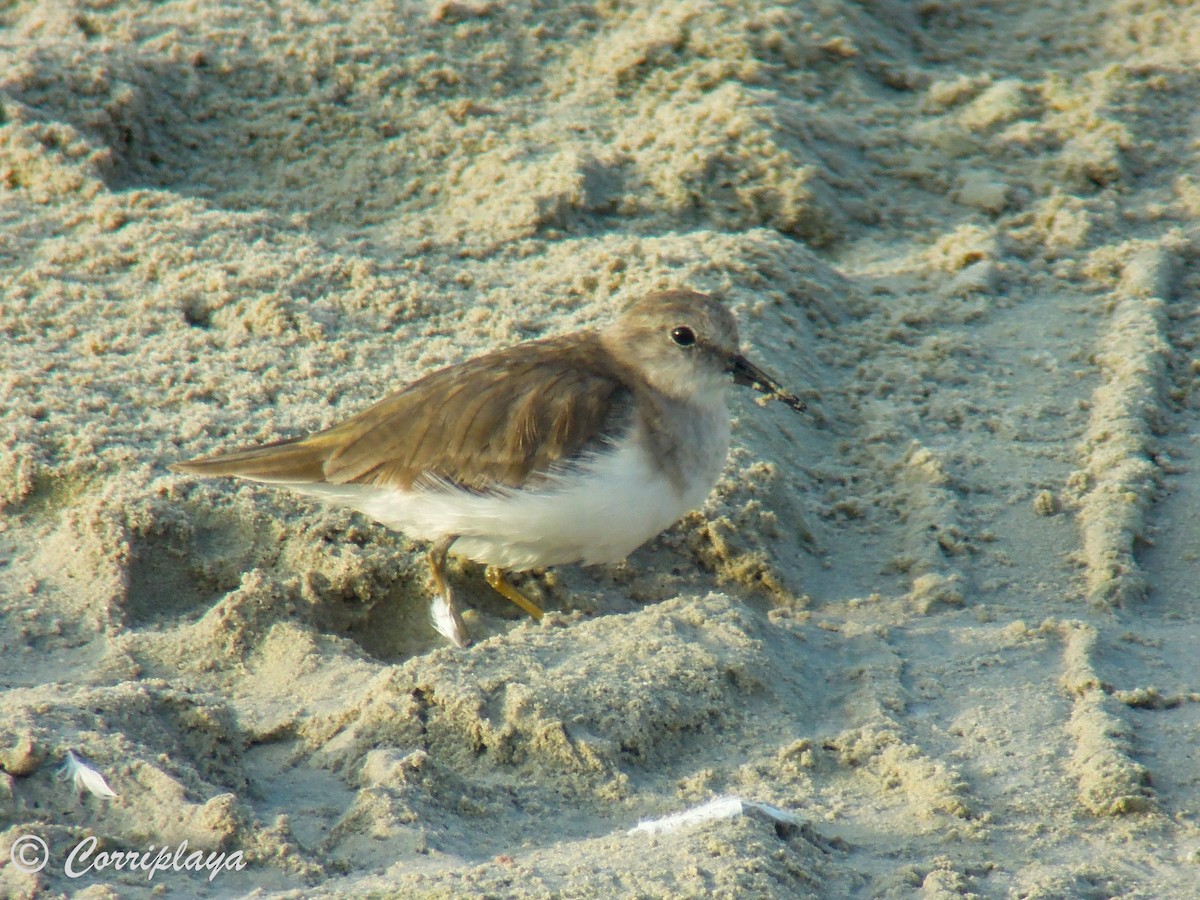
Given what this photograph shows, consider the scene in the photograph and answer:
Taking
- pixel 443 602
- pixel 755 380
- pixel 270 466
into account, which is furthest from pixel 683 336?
pixel 270 466

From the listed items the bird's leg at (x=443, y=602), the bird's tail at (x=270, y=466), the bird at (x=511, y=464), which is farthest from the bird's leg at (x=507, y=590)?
the bird's tail at (x=270, y=466)

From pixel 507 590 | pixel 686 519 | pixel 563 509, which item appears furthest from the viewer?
pixel 686 519

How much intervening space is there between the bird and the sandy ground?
0.23 metres

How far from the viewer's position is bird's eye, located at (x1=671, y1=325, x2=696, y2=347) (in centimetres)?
503

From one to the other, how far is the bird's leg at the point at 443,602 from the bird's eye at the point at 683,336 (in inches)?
43.7

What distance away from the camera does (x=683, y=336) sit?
5035 mm

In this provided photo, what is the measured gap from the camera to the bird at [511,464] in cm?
464

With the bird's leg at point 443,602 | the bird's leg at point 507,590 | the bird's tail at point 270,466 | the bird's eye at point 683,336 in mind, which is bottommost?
the bird's leg at point 507,590

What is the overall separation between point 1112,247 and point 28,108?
5.33 m

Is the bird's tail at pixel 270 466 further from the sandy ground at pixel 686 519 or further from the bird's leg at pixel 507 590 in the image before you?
the bird's leg at pixel 507 590

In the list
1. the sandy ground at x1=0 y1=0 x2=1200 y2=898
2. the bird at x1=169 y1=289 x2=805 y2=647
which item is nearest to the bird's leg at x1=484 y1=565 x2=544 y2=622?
the bird at x1=169 y1=289 x2=805 y2=647

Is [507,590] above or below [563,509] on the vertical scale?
below

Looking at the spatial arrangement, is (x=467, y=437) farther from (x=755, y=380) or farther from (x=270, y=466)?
(x=755, y=380)

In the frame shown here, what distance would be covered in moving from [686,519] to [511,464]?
0.80m
